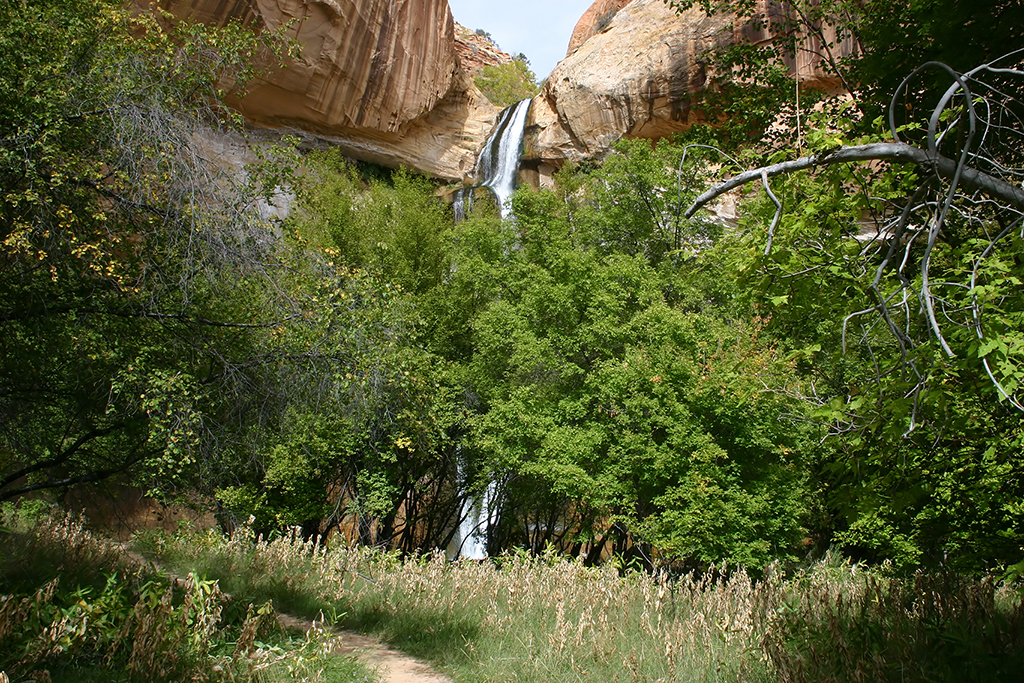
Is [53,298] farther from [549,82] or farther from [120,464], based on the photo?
[549,82]

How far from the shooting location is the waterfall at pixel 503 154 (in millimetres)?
27609

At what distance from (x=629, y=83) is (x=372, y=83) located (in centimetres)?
956

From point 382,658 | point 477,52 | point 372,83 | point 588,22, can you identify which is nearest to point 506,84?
point 588,22

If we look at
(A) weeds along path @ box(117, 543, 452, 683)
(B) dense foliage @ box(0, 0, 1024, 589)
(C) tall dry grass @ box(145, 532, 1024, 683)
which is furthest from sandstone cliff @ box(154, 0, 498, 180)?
(A) weeds along path @ box(117, 543, 452, 683)

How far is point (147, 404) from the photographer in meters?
5.24

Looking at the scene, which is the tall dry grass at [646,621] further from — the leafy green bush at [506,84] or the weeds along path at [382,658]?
the leafy green bush at [506,84]

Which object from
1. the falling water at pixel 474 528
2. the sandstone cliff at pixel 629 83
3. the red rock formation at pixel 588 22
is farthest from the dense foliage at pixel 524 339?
the red rock formation at pixel 588 22

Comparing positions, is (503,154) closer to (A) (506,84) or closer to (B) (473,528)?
(B) (473,528)

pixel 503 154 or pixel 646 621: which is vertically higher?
pixel 503 154

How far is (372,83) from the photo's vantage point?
85.9ft

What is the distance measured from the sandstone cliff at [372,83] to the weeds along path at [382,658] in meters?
18.8

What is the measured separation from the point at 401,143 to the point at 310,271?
23926mm

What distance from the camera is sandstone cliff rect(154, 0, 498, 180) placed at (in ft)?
76.1

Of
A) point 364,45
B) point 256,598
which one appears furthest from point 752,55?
point 364,45
